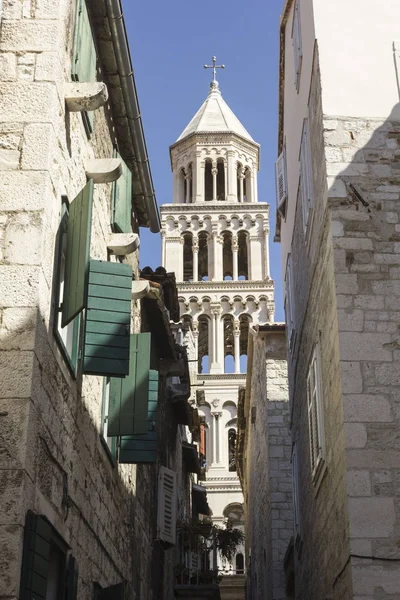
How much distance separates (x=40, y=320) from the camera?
740cm

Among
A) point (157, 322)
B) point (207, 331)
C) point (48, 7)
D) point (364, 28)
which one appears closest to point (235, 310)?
point (207, 331)

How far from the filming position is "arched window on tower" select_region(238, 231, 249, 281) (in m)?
56.6

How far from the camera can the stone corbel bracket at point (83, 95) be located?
8703 mm

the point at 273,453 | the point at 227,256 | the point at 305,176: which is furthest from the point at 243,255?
the point at 305,176

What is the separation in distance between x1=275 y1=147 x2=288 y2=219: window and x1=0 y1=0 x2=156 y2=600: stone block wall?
6990 mm

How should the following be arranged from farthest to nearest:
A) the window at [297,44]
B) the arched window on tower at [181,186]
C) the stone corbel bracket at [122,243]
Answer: the arched window on tower at [181,186] → the window at [297,44] → the stone corbel bracket at [122,243]

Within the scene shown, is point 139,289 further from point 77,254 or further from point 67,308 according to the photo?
point 67,308

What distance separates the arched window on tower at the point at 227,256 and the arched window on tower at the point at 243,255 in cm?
60

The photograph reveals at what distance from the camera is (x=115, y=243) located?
11312mm

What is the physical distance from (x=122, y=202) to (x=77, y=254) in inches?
153

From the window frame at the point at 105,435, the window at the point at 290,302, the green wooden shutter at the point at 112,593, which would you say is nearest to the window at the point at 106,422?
the window frame at the point at 105,435

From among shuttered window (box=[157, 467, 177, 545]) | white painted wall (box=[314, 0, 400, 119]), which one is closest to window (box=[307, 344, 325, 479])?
white painted wall (box=[314, 0, 400, 119])

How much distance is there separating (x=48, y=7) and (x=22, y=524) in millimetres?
4576

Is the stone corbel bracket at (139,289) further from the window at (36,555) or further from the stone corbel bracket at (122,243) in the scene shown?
the window at (36,555)
